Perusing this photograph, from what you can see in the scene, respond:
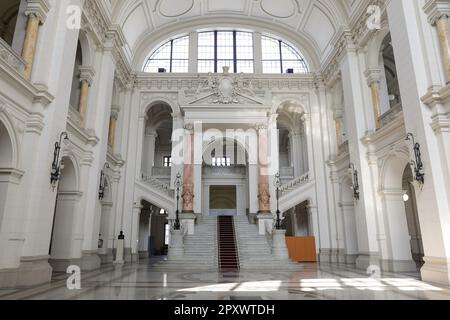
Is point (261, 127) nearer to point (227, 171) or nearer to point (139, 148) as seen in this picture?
point (227, 171)

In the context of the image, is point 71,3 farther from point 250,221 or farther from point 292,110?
point 292,110

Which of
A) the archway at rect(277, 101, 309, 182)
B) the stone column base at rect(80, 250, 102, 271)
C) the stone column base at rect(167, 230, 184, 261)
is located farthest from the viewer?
the archway at rect(277, 101, 309, 182)

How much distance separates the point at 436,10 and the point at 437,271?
23.4 feet

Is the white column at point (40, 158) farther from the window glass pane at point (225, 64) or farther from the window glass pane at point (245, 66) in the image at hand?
the window glass pane at point (245, 66)

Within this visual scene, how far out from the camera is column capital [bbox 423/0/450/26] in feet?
29.7

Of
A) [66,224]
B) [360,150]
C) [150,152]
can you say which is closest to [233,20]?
[150,152]

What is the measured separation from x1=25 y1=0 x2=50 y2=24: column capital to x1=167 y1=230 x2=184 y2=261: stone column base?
8882 millimetres

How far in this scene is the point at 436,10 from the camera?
9180mm

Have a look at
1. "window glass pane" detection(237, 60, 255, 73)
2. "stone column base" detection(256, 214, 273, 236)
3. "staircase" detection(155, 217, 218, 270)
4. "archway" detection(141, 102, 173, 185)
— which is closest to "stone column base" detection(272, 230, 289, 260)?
"stone column base" detection(256, 214, 273, 236)

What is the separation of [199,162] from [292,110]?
7.54 m

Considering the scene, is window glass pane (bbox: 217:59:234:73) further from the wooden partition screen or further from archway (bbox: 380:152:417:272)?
archway (bbox: 380:152:417:272)

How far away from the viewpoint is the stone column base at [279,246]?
523 inches

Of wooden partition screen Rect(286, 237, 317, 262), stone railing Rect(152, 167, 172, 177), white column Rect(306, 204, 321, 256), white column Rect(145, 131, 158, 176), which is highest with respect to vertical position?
white column Rect(145, 131, 158, 176)
